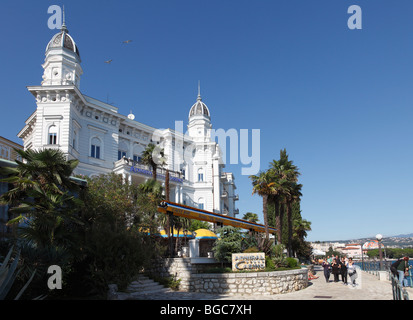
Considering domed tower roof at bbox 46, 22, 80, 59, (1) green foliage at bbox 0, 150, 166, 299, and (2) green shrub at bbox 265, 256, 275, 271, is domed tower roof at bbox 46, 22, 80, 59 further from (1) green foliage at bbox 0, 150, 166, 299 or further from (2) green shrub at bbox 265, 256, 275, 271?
(2) green shrub at bbox 265, 256, 275, 271

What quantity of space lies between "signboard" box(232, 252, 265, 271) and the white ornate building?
17495 millimetres

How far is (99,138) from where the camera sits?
40.2 m

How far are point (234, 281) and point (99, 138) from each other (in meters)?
26.9

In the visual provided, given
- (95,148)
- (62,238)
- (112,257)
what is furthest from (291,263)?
(95,148)

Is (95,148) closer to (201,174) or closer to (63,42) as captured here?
(63,42)

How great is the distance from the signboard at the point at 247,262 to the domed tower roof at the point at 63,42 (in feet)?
103

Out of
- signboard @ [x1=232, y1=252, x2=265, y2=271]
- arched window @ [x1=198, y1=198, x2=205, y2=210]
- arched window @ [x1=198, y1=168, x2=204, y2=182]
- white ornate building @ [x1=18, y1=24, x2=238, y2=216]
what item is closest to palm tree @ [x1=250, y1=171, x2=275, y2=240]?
signboard @ [x1=232, y1=252, x2=265, y2=271]

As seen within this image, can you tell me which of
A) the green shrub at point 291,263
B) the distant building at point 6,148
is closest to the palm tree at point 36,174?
the green shrub at point 291,263

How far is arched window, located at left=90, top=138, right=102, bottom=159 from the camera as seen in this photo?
39.4m

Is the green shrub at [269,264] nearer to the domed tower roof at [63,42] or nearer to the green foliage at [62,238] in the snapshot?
→ the green foliage at [62,238]

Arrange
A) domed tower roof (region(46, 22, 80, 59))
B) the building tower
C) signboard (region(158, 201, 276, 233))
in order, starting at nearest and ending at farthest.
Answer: signboard (region(158, 201, 276, 233)) < the building tower < domed tower roof (region(46, 22, 80, 59))
